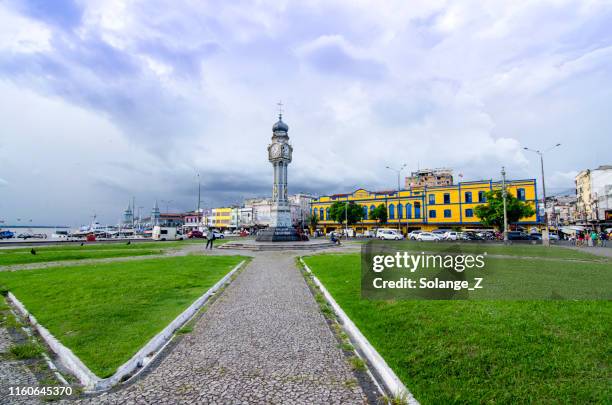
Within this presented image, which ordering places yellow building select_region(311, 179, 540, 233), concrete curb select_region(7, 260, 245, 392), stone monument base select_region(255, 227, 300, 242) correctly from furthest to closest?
yellow building select_region(311, 179, 540, 233) → stone monument base select_region(255, 227, 300, 242) → concrete curb select_region(7, 260, 245, 392)

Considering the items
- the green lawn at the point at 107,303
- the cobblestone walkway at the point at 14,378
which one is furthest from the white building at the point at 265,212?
the cobblestone walkway at the point at 14,378

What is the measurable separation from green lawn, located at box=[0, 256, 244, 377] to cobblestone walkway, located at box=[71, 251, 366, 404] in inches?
29.6

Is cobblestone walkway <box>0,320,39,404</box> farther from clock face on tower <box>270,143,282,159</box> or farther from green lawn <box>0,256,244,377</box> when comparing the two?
clock face on tower <box>270,143,282,159</box>

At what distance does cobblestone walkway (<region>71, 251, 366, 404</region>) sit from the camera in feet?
13.5

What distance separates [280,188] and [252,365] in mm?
34542

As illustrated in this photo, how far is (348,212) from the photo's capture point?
65688mm

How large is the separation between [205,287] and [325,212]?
220ft

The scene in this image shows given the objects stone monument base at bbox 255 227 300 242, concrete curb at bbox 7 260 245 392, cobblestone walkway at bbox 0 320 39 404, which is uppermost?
stone monument base at bbox 255 227 300 242

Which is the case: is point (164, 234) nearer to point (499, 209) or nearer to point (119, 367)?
point (499, 209)

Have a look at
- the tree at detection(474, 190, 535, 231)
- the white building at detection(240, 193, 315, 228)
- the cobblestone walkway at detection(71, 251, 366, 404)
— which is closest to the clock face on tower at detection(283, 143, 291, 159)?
the tree at detection(474, 190, 535, 231)

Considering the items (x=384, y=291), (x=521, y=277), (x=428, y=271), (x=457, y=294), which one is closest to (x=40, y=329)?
(x=384, y=291)

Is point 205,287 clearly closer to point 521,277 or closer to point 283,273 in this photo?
point 283,273

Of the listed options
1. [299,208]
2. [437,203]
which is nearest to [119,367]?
[437,203]

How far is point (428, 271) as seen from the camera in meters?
12.5
